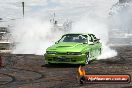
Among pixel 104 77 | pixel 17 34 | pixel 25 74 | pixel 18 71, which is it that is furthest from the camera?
pixel 17 34

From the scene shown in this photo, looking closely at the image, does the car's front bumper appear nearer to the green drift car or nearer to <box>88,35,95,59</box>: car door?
the green drift car

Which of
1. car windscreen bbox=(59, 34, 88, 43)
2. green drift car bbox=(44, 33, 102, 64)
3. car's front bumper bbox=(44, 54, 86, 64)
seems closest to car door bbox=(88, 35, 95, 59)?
green drift car bbox=(44, 33, 102, 64)

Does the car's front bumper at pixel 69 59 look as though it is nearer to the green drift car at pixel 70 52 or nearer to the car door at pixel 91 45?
the green drift car at pixel 70 52

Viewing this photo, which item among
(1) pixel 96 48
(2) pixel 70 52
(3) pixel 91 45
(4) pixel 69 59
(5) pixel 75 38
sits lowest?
(4) pixel 69 59

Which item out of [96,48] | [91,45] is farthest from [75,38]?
[96,48]

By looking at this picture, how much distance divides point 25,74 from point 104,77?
4.76 metres

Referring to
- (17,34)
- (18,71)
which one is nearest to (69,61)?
(18,71)

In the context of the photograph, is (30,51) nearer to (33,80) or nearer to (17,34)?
(17,34)

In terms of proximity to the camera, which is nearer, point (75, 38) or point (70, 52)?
point (70, 52)

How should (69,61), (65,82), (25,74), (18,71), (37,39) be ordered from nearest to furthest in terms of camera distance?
(65,82), (25,74), (18,71), (69,61), (37,39)

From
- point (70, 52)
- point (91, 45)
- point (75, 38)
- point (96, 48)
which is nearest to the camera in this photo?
point (70, 52)

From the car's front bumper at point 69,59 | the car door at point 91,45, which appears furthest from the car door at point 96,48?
the car's front bumper at point 69,59

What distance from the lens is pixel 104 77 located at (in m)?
9.71

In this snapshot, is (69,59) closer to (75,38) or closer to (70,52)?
(70,52)
